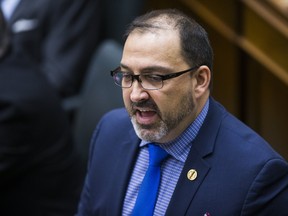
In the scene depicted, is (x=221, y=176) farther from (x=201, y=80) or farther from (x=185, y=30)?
(x=185, y=30)

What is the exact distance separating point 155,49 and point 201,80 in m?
0.15

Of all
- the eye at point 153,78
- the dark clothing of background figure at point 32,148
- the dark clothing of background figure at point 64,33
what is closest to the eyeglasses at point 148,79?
the eye at point 153,78

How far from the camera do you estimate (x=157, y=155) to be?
6.29ft

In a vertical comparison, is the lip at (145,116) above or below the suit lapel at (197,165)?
above

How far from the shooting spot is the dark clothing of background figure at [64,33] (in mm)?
3990

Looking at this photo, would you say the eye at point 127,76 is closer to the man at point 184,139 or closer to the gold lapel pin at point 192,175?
the man at point 184,139

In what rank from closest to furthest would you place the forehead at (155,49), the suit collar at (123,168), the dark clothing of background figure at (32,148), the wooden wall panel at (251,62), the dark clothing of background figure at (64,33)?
the forehead at (155,49)
the suit collar at (123,168)
the dark clothing of background figure at (32,148)
the wooden wall panel at (251,62)
the dark clothing of background figure at (64,33)

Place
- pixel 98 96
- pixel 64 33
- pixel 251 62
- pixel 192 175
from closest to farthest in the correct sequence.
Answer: pixel 192 175
pixel 98 96
pixel 251 62
pixel 64 33

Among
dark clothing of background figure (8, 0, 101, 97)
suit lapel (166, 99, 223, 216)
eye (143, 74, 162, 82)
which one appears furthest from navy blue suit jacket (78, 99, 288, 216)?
dark clothing of background figure (8, 0, 101, 97)

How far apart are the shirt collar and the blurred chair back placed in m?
1.29

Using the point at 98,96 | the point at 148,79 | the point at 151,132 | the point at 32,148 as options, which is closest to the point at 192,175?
the point at 151,132

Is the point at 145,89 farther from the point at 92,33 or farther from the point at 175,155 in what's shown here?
the point at 92,33

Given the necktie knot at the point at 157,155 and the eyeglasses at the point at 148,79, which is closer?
the eyeglasses at the point at 148,79

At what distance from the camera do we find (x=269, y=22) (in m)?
3.08
